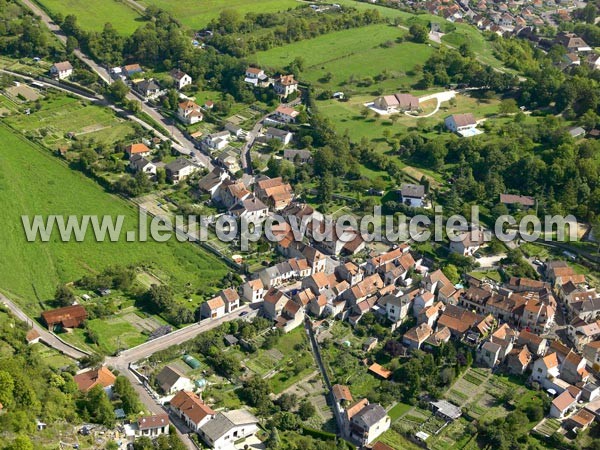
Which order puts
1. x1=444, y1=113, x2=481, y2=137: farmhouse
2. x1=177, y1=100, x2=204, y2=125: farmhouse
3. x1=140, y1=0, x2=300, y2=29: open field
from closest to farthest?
1. x1=444, y1=113, x2=481, y2=137: farmhouse
2. x1=177, y1=100, x2=204, y2=125: farmhouse
3. x1=140, y1=0, x2=300, y2=29: open field

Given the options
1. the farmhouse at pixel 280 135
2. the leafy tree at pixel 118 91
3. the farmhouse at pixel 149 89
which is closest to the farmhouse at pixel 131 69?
the farmhouse at pixel 149 89

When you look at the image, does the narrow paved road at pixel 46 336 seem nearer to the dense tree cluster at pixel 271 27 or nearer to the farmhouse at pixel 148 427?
the farmhouse at pixel 148 427

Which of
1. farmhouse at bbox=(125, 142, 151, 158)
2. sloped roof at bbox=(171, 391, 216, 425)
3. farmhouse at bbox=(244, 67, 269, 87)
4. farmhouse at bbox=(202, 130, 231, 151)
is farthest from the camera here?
farmhouse at bbox=(244, 67, 269, 87)

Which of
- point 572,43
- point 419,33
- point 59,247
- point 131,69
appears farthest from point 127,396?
point 572,43

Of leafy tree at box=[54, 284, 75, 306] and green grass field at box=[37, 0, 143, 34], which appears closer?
leafy tree at box=[54, 284, 75, 306]

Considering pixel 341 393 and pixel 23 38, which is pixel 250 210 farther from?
pixel 23 38

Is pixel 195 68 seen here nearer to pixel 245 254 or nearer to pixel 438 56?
pixel 438 56

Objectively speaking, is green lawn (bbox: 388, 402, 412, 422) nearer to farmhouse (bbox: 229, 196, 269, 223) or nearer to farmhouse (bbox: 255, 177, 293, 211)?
farmhouse (bbox: 229, 196, 269, 223)

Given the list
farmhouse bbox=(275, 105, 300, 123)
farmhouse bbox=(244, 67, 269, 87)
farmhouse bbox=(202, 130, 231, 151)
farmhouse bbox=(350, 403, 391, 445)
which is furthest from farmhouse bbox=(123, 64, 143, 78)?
farmhouse bbox=(350, 403, 391, 445)
